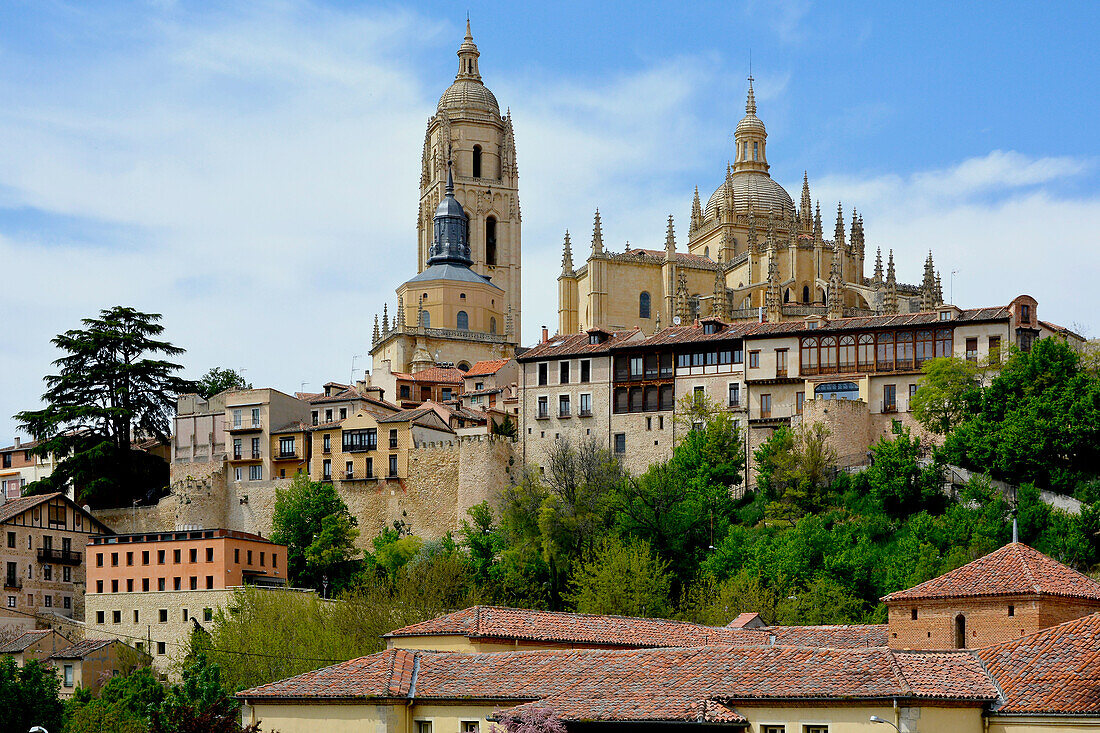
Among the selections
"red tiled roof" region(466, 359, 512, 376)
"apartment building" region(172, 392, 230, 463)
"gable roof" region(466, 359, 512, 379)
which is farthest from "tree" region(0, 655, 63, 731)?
"red tiled roof" region(466, 359, 512, 376)

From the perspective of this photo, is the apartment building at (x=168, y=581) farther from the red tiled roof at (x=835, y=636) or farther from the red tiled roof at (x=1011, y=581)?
the red tiled roof at (x=1011, y=581)

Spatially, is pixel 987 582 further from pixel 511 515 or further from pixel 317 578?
pixel 317 578

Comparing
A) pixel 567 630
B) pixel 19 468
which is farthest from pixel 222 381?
pixel 567 630

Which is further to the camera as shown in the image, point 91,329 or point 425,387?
point 425,387

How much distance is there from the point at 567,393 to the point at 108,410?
76.8 feet

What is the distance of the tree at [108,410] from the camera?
82.8m

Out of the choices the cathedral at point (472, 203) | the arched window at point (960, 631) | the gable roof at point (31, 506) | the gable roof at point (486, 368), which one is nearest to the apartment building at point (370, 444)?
the gable roof at point (486, 368)

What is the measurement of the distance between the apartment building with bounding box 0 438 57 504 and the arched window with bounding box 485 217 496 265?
1672 inches

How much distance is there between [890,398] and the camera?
69.7 metres

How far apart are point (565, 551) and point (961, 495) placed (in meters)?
15.7

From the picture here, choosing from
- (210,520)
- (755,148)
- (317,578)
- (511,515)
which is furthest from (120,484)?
(755,148)

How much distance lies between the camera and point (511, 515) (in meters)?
70.4

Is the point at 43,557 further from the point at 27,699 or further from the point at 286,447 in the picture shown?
the point at 27,699

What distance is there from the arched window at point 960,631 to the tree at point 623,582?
22572 mm
